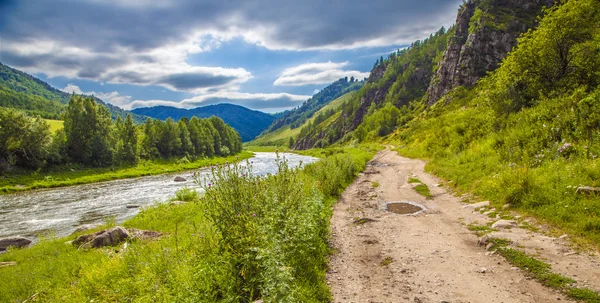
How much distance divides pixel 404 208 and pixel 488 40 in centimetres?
13676

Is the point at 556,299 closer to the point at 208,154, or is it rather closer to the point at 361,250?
the point at 361,250

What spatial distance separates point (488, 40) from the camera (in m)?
120

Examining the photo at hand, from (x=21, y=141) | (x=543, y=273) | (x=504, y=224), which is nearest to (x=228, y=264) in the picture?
(x=543, y=273)

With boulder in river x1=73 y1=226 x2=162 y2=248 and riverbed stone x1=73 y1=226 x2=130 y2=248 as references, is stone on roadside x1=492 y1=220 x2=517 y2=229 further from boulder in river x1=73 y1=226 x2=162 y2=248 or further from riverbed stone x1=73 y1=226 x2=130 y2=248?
riverbed stone x1=73 y1=226 x2=130 y2=248

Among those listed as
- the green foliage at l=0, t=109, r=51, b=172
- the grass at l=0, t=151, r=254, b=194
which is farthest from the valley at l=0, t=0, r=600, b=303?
the green foliage at l=0, t=109, r=51, b=172

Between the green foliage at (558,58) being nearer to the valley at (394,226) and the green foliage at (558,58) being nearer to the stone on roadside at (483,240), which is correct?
the valley at (394,226)

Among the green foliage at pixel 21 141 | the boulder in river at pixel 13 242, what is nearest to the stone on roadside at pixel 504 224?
the boulder in river at pixel 13 242

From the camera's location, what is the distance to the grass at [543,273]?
600 centimetres

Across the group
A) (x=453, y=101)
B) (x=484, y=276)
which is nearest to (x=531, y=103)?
(x=484, y=276)

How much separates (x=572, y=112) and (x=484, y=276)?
547 inches

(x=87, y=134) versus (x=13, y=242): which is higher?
(x=87, y=134)

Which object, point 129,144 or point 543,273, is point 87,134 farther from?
point 543,273

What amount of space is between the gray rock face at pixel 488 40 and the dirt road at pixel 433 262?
126m

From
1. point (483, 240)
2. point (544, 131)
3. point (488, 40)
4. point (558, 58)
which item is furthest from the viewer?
point (488, 40)
